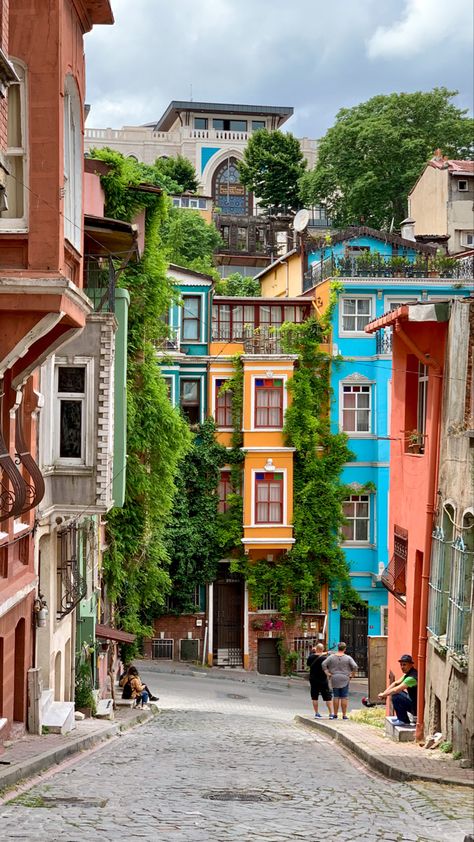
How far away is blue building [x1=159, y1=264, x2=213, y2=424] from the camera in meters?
45.3

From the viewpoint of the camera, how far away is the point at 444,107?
237 ft

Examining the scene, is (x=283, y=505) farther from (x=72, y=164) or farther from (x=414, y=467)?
(x=72, y=164)

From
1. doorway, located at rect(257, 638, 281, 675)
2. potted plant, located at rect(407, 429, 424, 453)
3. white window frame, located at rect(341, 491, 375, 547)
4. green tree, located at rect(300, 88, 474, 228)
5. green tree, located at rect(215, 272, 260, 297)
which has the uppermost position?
green tree, located at rect(300, 88, 474, 228)

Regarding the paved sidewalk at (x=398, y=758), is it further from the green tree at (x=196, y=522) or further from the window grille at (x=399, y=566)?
the green tree at (x=196, y=522)

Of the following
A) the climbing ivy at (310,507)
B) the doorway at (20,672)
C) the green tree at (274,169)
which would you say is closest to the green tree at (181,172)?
the green tree at (274,169)

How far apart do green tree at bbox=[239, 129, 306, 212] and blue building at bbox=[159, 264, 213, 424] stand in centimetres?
4096

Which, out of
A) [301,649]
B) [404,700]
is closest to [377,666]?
[404,700]

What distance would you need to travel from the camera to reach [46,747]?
16.6 metres

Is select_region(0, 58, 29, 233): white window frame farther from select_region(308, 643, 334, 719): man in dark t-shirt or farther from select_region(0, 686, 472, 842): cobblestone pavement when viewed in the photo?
select_region(308, 643, 334, 719): man in dark t-shirt

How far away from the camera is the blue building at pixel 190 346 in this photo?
4534 cm

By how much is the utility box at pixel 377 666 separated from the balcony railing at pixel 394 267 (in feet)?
65.1

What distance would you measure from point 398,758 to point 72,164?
8841 mm

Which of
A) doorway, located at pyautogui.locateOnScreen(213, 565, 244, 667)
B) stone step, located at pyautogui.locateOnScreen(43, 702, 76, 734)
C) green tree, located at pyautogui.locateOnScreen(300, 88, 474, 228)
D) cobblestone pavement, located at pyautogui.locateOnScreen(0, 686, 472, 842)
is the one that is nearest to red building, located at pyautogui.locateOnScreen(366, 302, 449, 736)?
cobblestone pavement, located at pyautogui.locateOnScreen(0, 686, 472, 842)

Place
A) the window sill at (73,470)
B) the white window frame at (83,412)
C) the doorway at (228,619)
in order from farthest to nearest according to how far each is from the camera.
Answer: the doorway at (228,619) → the white window frame at (83,412) → the window sill at (73,470)
